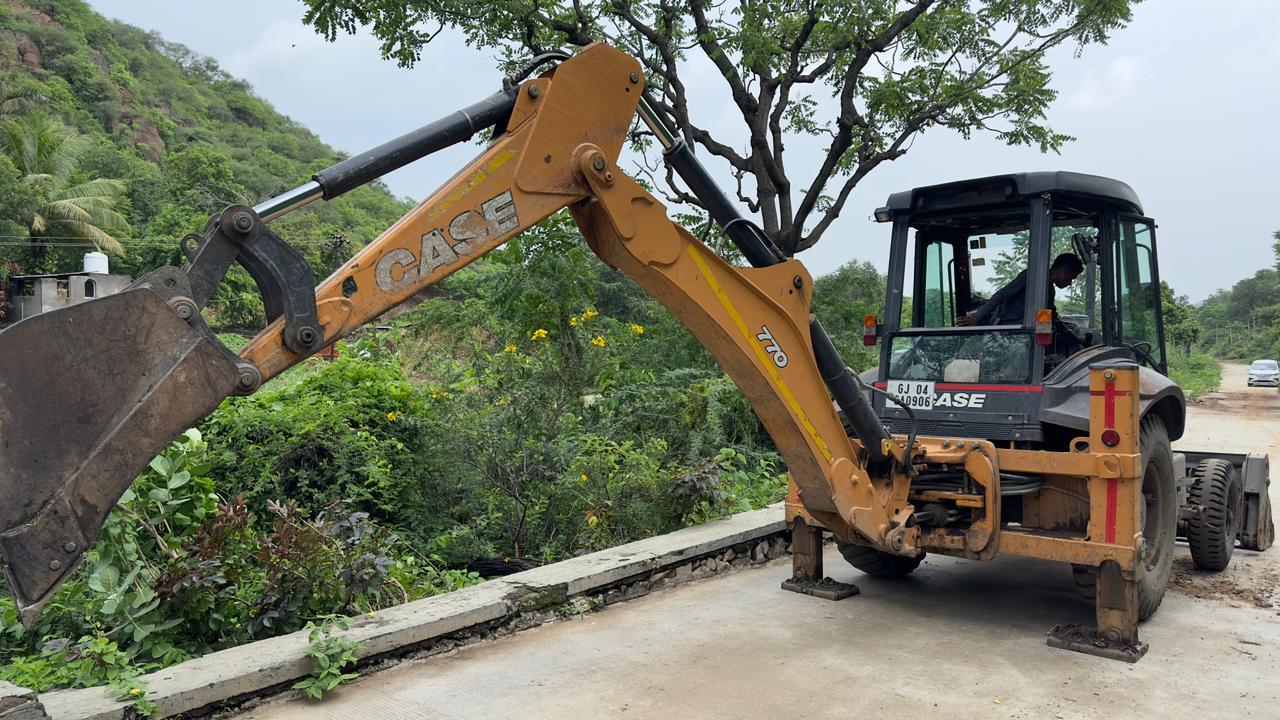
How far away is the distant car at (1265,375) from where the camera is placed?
1563 inches

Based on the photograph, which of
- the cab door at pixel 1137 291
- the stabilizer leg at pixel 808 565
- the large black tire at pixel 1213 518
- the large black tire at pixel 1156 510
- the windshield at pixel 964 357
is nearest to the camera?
the large black tire at pixel 1156 510

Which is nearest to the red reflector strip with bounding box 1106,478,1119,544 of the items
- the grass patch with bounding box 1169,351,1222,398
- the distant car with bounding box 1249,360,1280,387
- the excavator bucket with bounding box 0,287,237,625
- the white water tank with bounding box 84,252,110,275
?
the excavator bucket with bounding box 0,287,237,625

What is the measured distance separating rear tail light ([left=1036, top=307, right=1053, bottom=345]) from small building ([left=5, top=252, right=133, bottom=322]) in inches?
1261

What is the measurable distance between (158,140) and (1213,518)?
69849 millimetres

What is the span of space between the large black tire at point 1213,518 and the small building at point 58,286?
32.3 metres

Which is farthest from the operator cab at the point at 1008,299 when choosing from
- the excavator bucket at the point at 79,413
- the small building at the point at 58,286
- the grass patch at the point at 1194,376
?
the small building at the point at 58,286

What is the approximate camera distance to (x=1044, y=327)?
5523 mm

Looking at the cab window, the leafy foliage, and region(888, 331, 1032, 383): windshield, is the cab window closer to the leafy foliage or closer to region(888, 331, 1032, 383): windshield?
region(888, 331, 1032, 383): windshield

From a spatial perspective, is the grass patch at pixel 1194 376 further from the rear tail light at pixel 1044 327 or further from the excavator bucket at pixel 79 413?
the excavator bucket at pixel 79 413

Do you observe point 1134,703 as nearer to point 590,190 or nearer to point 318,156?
point 590,190

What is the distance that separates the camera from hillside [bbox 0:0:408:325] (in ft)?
129

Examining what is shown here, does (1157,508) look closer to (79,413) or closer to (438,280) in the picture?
(438,280)

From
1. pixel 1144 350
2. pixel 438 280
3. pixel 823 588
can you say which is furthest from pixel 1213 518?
pixel 438 280

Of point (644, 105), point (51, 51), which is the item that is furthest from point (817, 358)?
point (51, 51)
